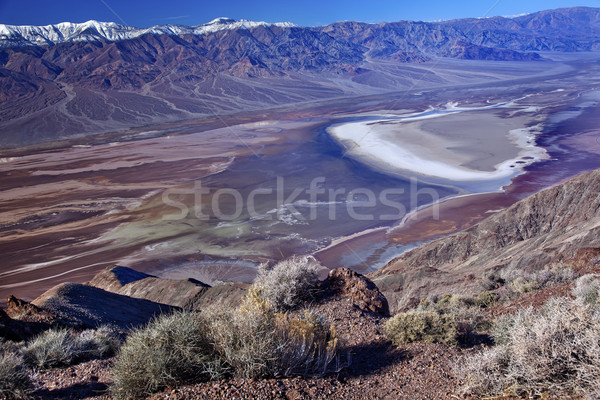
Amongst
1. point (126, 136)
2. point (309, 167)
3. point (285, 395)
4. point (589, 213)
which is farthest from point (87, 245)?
point (126, 136)

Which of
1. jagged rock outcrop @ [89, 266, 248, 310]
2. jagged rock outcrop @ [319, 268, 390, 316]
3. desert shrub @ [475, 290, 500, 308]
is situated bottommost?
jagged rock outcrop @ [89, 266, 248, 310]

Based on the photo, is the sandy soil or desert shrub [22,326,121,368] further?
the sandy soil

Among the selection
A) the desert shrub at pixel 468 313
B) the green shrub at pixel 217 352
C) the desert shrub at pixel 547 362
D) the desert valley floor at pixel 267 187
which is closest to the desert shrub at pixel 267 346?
the green shrub at pixel 217 352

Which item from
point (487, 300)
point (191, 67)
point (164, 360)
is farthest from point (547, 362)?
point (191, 67)

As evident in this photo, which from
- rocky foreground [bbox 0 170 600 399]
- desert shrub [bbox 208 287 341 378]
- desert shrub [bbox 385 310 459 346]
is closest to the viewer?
desert shrub [bbox 208 287 341 378]

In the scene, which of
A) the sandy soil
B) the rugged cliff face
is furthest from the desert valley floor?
the rugged cliff face

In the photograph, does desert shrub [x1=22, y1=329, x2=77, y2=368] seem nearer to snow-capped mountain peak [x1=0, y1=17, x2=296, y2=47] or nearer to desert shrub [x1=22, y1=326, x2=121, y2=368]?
desert shrub [x1=22, y1=326, x2=121, y2=368]
